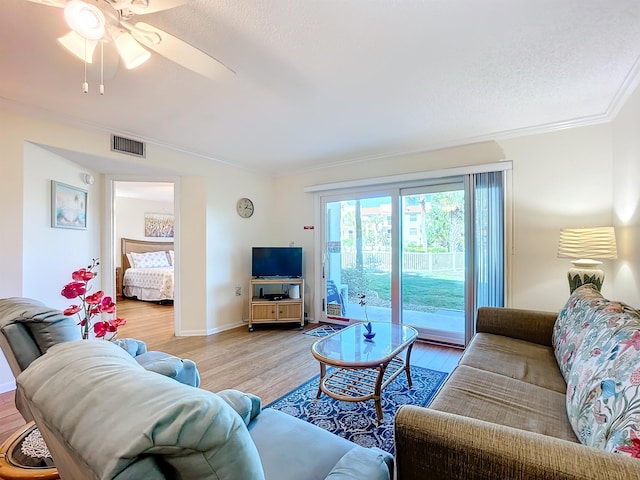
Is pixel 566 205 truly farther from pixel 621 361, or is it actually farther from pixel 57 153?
pixel 57 153

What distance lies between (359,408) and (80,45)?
2726 millimetres

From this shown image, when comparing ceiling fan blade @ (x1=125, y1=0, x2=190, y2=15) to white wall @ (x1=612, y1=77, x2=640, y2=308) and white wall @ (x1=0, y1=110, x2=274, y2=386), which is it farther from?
white wall @ (x1=612, y1=77, x2=640, y2=308)

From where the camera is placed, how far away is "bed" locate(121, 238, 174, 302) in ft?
20.2

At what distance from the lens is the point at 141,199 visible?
293 inches

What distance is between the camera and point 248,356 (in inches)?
129

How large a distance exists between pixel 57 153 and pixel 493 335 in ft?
14.1

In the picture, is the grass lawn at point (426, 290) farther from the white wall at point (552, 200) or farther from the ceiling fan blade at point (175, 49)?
the ceiling fan blade at point (175, 49)

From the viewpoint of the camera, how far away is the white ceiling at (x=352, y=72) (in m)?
1.58

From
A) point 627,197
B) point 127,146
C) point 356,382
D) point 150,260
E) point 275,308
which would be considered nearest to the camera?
point 627,197

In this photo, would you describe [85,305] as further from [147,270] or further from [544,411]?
[147,270]

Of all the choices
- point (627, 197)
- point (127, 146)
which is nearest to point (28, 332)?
point (127, 146)

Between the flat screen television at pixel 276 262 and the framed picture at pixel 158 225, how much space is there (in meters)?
4.44

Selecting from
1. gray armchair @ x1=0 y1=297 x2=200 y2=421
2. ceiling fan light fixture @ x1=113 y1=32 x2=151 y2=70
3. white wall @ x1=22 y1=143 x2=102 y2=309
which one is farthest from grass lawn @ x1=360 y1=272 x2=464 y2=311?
white wall @ x1=22 y1=143 x2=102 y2=309

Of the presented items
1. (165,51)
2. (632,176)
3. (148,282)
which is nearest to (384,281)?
(632,176)
